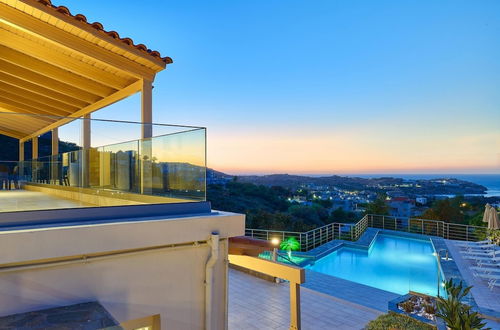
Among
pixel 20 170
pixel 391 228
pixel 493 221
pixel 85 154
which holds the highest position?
pixel 85 154

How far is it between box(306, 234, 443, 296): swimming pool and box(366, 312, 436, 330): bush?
18.8ft

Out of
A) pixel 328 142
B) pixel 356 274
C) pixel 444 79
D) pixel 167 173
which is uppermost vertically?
pixel 444 79

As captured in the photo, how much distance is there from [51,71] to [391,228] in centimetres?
1942

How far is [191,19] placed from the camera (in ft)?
57.0

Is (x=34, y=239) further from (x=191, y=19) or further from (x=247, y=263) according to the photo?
(x=191, y=19)

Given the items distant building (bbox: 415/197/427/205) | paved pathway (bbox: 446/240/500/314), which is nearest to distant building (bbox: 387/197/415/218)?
distant building (bbox: 415/197/427/205)

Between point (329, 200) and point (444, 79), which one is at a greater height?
point (444, 79)

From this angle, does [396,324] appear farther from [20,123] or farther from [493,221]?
[493,221]

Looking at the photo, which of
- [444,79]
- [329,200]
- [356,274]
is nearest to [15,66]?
[356,274]

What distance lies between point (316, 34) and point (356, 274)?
40.0 feet

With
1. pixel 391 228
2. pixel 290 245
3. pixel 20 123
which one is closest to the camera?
pixel 20 123

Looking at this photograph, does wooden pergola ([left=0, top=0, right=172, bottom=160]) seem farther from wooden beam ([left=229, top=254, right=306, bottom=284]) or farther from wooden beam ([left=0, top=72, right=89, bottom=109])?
wooden beam ([left=229, top=254, right=306, bottom=284])

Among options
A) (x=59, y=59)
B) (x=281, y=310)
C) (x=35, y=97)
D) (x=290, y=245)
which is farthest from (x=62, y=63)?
(x=290, y=245)

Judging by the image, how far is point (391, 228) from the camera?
1989 cm
